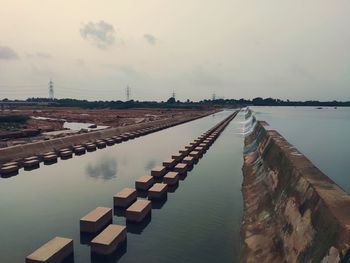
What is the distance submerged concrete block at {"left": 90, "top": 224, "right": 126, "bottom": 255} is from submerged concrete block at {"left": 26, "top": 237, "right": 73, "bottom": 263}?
0.71 m

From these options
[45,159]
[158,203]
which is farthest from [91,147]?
[158,203]

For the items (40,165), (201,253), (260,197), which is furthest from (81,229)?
(40,165)

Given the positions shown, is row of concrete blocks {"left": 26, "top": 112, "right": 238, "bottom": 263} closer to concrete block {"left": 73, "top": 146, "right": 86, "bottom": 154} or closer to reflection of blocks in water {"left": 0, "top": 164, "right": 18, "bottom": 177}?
reflection of blocks in water {"left": 0, "top": 164, "right": 18, "bottom": 177}

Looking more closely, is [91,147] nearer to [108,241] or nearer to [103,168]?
[103,168]

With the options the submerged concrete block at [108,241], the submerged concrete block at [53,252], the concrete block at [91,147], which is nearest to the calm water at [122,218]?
the submerged concrete block at [108,241]

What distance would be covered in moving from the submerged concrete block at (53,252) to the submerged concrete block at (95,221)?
1433 mm

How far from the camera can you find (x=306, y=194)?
328 inches

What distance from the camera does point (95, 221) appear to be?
10023mm

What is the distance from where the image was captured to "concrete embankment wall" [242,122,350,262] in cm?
582

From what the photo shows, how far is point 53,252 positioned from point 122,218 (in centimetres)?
386

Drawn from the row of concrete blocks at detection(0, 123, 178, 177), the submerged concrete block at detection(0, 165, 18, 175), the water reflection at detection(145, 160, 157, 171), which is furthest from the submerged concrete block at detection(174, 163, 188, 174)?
the submerged concrete block at detection(0, 165, 18, 175)

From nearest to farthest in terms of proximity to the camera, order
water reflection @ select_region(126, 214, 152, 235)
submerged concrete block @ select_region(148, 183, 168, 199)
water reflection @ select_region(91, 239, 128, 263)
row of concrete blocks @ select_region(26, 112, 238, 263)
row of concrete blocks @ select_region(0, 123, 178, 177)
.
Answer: row of concrete blocks @ select_region(26, 112, 238, 263), water reflection @ select_region(91, 239, 128, 263), water reflection @ select_region(126, 214, 152, 235), submerged concrete block @ select_region(148, 183, 168, 199), row of concrete blocks @ select_region(0, 123, 178, 177)

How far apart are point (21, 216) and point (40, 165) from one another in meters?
10.6

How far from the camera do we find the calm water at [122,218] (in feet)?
29.6
